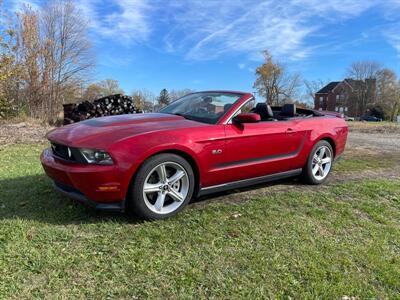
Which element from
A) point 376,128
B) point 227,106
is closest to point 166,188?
point 227,106

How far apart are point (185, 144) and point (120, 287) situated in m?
1.62

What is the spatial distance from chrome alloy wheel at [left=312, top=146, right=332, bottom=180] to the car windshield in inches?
69.8

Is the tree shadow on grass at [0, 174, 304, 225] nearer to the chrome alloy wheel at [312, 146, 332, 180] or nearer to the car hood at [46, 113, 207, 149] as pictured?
the car hood at [46, 113, 207, 149]

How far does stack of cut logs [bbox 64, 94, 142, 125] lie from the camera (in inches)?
665

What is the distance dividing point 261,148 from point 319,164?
156cm

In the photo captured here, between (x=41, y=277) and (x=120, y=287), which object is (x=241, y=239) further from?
(x=41, y=277)

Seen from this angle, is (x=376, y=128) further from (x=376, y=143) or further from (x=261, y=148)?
(x=261, y=148)

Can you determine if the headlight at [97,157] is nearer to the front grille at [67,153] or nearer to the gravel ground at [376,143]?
the front grille at [67,153]

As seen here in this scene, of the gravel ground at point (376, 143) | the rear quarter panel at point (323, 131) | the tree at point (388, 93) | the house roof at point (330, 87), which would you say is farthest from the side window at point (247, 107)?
the house roof at point (330, 87)

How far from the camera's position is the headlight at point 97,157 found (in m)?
3.14

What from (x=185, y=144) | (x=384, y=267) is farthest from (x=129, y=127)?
(x=384, y=267)

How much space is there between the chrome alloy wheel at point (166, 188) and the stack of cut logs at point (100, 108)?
14112mm

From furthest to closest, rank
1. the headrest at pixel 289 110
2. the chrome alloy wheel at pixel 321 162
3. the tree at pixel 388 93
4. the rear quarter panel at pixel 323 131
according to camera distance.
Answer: the tree at pixel 388 93
the headrest at pixel 289 110
the chrome alloy wheel at pixel 321 162
the rear quarter panel at pixel 323 131

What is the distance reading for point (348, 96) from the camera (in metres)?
76.2
